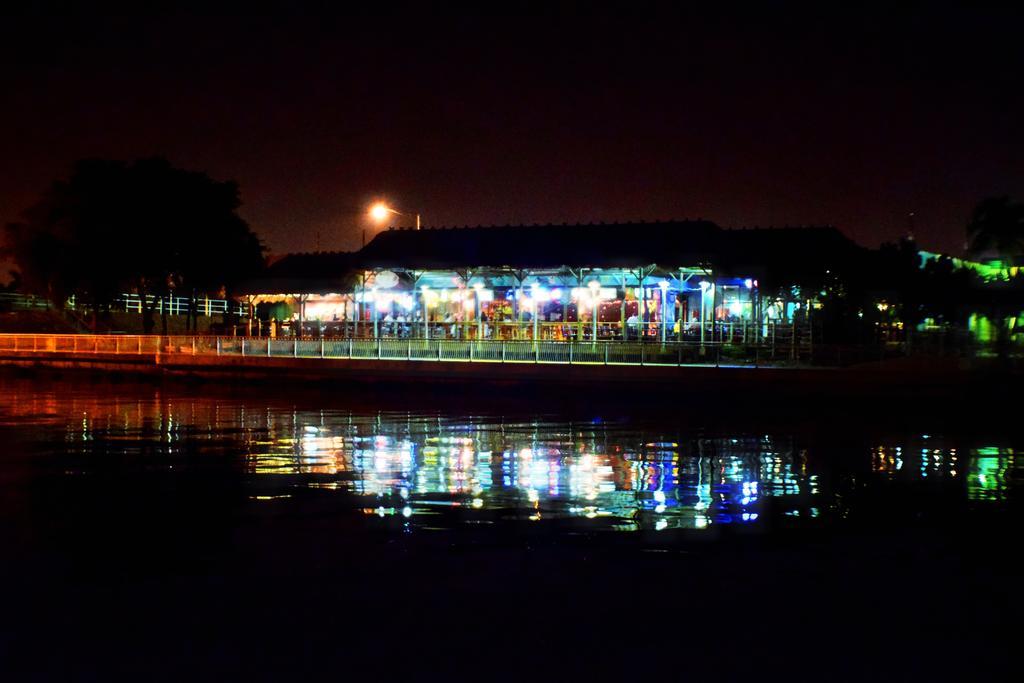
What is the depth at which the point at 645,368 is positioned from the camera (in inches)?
1350

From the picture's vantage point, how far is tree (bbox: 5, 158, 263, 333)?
178 ft

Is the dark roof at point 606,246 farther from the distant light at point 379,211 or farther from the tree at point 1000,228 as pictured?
the tree at point 1000,228

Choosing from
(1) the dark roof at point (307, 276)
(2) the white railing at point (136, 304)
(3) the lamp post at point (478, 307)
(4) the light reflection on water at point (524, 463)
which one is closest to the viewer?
(4) the light reflection on water at point (524, 463)

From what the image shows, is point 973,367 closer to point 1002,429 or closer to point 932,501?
point 1002,429

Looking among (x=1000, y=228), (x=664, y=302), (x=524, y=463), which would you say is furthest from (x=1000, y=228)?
(x=524, y=463)

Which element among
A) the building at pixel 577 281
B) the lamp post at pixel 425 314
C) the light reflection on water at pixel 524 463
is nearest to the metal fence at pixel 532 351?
the building at pixel 577 281

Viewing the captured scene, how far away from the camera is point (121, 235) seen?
54.6m

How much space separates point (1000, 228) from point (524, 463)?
44.9 m

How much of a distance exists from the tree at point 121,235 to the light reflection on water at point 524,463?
2776 cm

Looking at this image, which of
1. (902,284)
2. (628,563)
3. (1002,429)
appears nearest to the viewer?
(628,563)

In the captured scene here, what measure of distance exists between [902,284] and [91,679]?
1501 inches

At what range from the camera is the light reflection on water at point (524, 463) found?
1399cm

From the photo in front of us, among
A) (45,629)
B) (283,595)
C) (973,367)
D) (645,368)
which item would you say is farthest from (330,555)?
(973,367)

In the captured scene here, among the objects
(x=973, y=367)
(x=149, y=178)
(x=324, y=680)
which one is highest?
(x=149, y=178)
